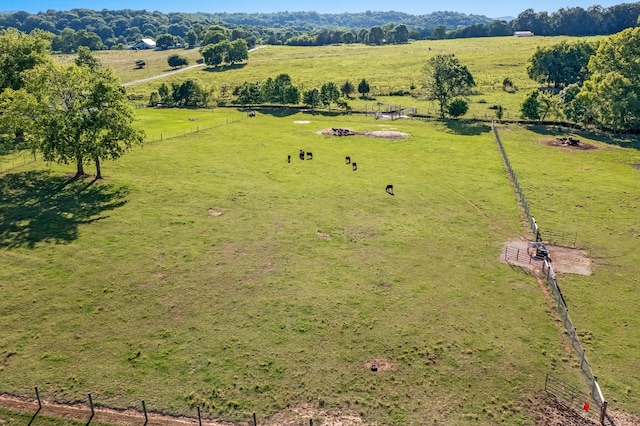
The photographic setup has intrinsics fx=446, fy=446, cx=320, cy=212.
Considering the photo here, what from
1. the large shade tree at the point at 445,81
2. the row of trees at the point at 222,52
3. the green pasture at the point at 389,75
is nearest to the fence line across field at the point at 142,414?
the large shade tree at the point at 445,81

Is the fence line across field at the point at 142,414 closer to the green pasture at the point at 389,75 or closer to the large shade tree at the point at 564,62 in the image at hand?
the green pasture at the point at 389,75

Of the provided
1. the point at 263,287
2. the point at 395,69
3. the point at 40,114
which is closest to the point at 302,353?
the point at 263,287

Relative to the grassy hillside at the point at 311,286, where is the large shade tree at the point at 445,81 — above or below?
above

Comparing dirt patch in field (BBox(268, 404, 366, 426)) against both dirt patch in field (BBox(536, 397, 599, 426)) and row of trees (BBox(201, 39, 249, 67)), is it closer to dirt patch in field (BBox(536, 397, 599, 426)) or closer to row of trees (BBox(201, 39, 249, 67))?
dirt patch in field (BBox(536, 397, 599, 426))

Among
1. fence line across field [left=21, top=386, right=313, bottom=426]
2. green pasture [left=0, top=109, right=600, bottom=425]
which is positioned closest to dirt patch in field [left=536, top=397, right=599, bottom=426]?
green pasture [left=0, top=109, right=600, bottom=425]

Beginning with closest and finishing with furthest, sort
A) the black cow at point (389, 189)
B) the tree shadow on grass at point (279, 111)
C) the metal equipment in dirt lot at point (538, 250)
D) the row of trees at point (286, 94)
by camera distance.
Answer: the metal equipment in dirt lot at point (538, 250), the black cow at point (389, 189), the tree shadow on grass at point (279, 111), the row of trees at point (286, 94)

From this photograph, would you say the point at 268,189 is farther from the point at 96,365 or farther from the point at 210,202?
the point at 96,365
